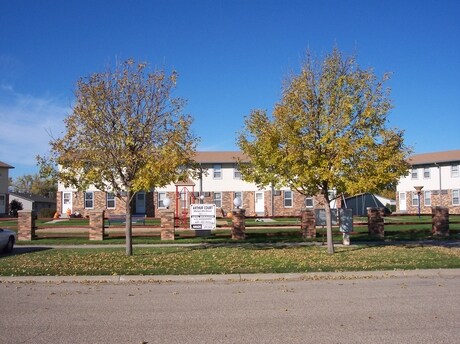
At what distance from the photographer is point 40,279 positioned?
1216 cm

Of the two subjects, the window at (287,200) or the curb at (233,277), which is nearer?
the curb at (233,277)

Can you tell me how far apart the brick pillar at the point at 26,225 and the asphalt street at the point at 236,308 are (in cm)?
1086

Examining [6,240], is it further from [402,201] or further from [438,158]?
[402,201]

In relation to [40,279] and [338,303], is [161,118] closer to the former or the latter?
[40,279]

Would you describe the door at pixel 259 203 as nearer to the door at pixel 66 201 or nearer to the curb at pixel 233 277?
the door at pixel 66 201

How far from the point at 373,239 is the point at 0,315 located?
665 inches

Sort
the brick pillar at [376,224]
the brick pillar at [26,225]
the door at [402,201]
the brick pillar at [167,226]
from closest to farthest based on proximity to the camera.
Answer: the brick pillar at [167,226], the brick pillar at [26,225], the brick pillar at [376,224], the door at [402,201]

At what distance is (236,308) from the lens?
28.6 feet

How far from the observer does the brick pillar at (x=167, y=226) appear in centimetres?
2177

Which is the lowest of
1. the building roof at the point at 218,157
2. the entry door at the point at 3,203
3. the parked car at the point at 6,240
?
the parked car at the point at 6,240

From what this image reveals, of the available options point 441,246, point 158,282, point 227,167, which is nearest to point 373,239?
point 441,246

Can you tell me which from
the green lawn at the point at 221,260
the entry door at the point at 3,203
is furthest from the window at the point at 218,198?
the green lawn at the point at 221,260

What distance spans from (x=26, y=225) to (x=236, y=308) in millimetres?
16577

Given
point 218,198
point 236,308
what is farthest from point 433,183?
point 236,308
